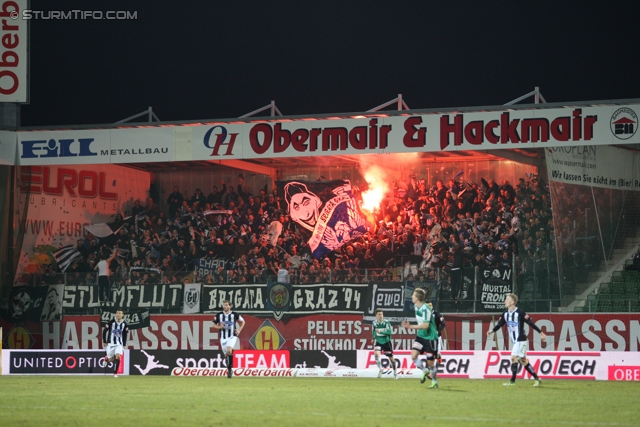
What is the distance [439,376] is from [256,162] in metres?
15.2

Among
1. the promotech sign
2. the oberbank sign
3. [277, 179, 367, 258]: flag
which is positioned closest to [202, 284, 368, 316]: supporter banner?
the promotech sign

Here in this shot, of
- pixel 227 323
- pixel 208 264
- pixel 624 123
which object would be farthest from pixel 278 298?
pixel 624 123

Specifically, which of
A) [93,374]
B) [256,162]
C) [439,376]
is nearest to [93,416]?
Answer: [439,376]

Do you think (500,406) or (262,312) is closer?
(500,406)

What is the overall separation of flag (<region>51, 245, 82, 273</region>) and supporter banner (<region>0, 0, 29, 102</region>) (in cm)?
638

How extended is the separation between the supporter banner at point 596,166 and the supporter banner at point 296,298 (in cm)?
726

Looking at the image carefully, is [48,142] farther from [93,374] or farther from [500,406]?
[500,406]

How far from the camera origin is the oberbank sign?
3325 centimetres

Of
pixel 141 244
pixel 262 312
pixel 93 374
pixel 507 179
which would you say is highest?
pixel 507 179

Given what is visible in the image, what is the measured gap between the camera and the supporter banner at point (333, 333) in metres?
26.3

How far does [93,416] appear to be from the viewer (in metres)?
13.1

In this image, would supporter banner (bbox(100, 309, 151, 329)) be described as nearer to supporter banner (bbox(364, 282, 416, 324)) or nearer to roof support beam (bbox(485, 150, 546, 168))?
supporter banner (bbox(364, 282, 416, 324))

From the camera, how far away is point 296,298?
96.9ft

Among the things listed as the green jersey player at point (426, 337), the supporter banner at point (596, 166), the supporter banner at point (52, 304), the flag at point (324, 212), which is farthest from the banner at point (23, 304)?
the supporter banner at point (596, 166)
